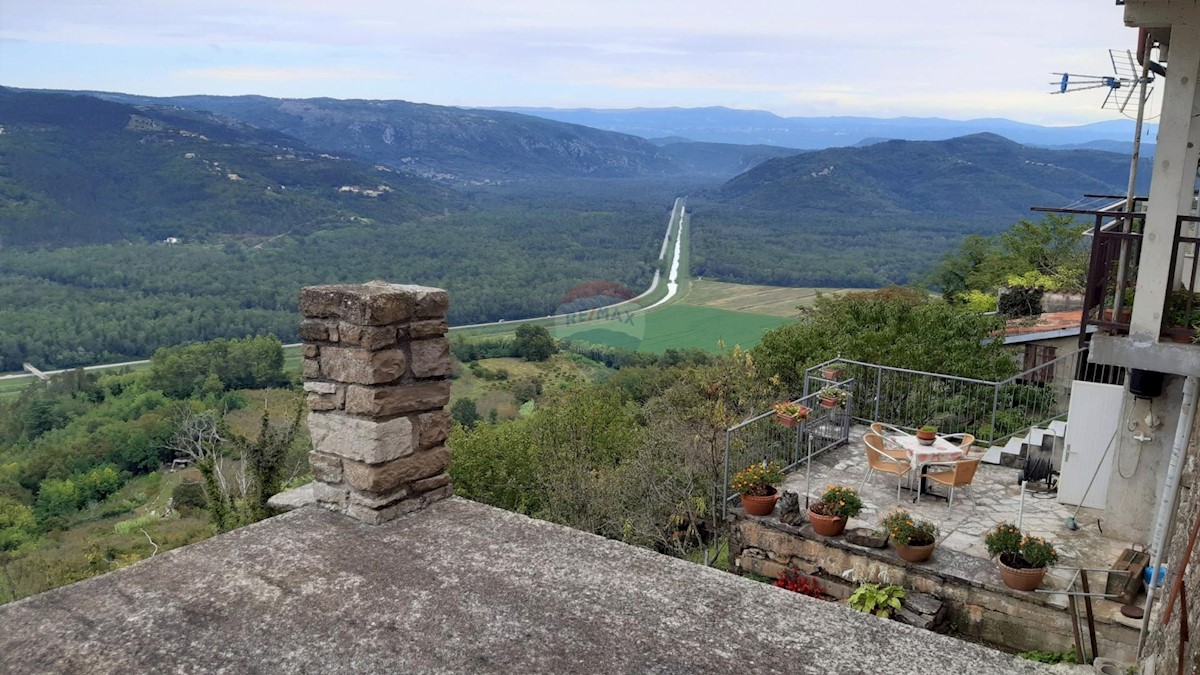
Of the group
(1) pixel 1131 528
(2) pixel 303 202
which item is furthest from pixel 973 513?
(2) pixel 303 202

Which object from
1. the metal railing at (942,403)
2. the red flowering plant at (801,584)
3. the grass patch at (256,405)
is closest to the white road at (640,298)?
the grass patch at (256,405)

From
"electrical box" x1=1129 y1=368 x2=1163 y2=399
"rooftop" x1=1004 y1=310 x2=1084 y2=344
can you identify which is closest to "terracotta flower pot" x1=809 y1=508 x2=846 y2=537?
"electrical box" x1=1129 y1=368 x2=1163 y2=399

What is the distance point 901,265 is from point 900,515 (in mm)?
81993

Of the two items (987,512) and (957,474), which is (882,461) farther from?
(987,512)

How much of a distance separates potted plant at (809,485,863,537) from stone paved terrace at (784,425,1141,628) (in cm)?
37

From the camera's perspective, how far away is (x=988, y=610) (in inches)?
261

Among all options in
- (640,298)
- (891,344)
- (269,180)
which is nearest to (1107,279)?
(891,344)

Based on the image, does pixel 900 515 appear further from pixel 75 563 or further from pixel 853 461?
pixel 75 563

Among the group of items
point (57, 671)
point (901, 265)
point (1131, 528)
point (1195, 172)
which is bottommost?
point (901, 265)

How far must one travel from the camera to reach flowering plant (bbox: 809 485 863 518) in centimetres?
750

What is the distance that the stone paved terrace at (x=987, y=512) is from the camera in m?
6.96

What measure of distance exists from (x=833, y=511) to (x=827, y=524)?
0.14 meters

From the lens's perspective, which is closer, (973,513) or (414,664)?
(414,664)

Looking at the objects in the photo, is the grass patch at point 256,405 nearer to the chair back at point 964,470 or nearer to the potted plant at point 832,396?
the potted plant at point 832,396
